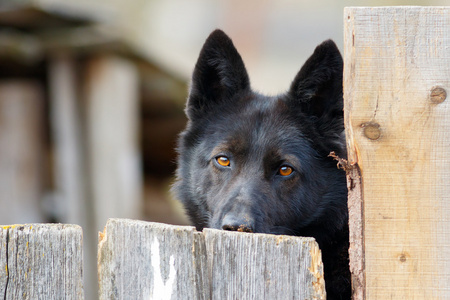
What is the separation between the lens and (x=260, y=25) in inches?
755

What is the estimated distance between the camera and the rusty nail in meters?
2.23

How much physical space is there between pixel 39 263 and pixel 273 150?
6.54ft

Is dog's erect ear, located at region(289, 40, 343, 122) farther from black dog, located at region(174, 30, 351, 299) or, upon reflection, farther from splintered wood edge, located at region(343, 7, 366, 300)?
splintered wood edge, located at region(343, 7, 366, 300)

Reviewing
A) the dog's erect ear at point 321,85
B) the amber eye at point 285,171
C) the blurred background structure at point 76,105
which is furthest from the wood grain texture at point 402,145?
the blurred background structure at point 76,105

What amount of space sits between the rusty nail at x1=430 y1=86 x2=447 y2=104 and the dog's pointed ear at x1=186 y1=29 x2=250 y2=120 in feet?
6.43

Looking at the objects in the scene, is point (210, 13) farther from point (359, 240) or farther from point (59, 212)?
point (359, 240)

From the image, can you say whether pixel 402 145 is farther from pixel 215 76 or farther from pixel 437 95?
pixel 215 76

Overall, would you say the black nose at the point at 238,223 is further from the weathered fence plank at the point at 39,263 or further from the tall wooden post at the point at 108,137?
the tall wooden post at the point at 108,137

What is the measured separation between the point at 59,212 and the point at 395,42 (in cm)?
677

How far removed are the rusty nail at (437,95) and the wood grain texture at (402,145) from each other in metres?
0.01

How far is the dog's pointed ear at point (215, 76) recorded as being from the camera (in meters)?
4.04

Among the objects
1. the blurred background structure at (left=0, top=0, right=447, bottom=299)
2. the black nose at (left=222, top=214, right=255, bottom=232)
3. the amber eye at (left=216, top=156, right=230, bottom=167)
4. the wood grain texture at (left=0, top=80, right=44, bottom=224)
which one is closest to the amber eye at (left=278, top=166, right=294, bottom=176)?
the amber eye at (left=216, top=156, right=230, bottom=167)

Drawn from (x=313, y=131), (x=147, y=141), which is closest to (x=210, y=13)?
(x=147, y=141)

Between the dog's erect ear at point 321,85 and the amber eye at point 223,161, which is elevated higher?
the dog's erect ear at point 321,85
